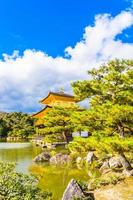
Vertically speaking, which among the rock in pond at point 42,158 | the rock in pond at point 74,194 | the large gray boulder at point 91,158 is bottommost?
the rock in pond at point 74,194

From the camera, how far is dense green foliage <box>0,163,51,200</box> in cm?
776

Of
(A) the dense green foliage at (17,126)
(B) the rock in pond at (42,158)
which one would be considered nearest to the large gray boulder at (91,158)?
(B) the rock in pond at (42,158)

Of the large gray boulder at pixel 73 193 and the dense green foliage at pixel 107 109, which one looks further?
the dense green foliage at pixel 107 109

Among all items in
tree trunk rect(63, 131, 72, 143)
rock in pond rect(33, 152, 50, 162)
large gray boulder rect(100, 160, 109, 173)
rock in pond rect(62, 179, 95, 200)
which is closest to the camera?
rock in pond rect(62, 179, 95, 200)

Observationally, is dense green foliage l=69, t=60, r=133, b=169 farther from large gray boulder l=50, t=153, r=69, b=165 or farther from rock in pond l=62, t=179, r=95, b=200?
large gray boulder l=50, t=153, r=69, b=165

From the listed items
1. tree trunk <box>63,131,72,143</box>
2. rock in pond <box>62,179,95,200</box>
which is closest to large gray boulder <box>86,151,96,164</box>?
rock in pond <box>62,179,95,200</box>

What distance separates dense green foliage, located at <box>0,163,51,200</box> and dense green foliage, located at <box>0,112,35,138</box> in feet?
140

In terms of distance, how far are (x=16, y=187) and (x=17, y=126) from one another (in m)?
45.8

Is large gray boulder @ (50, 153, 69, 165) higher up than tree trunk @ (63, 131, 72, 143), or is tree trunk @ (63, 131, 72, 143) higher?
tree trunk @ (63, 131, 72, 143)

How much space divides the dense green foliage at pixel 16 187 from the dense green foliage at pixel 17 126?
42751 millimetres

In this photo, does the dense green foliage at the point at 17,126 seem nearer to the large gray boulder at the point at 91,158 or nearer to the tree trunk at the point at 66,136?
the tree trunk at the point at 66,136

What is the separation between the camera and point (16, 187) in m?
7.94

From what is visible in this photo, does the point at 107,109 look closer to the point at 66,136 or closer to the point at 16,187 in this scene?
the point at 16,187

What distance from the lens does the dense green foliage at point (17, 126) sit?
5110 centimetres
